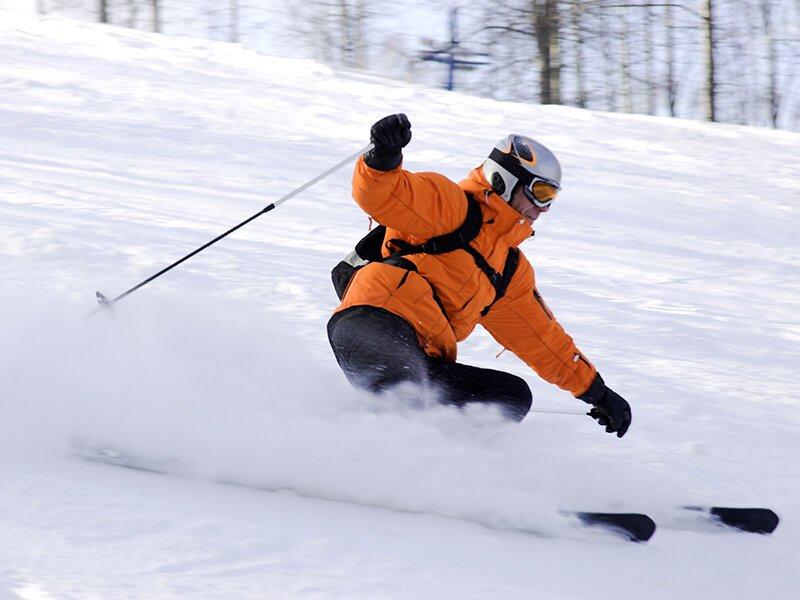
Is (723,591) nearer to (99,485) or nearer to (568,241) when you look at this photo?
(99,485)

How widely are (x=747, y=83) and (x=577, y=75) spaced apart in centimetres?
329

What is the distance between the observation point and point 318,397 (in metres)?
4.04

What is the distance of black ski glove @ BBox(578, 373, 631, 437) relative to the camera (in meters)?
4.09

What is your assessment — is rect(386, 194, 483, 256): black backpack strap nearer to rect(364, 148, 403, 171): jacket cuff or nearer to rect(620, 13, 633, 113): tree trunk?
rect(364, 148, 403, 171): jacket cuff

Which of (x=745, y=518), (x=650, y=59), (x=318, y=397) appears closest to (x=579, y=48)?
(x=650, y=59)

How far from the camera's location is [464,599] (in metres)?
2.55

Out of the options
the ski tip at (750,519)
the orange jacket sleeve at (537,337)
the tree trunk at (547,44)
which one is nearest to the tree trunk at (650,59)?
the tree trunk at (547,44)

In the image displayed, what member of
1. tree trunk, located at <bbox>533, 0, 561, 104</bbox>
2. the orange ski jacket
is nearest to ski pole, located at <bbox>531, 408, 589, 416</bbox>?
the orange ski jacket

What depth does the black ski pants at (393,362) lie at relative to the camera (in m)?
3.62

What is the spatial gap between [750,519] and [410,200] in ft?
5.22

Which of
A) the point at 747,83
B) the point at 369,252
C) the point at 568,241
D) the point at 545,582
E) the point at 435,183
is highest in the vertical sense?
the point at 435,183

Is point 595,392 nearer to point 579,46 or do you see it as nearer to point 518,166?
point 518,166

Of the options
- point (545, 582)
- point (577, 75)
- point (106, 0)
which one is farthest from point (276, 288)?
point (577, 75)

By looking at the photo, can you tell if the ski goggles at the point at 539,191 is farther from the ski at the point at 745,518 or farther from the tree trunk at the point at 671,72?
the tree trunk at the point at 671,72
